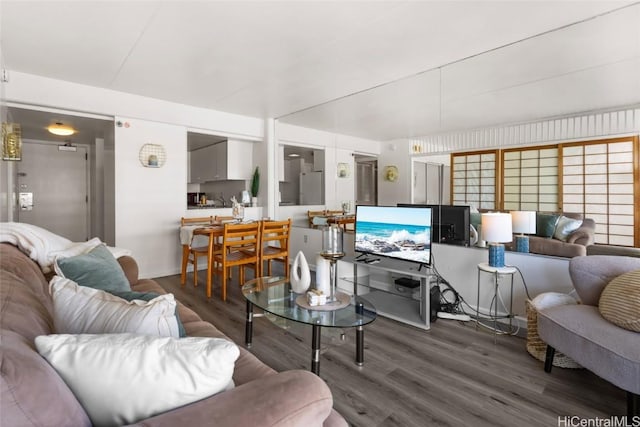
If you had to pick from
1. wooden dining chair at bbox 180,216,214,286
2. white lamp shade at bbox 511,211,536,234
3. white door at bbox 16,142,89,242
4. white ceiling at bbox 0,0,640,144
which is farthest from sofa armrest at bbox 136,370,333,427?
white door at bbox 16,142,89,242

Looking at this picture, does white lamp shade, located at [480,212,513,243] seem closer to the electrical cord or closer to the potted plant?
the electrical cord

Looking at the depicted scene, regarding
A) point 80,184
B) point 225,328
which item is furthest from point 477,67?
point 80,184

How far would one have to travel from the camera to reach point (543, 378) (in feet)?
6.26

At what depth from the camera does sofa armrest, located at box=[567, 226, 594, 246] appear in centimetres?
229

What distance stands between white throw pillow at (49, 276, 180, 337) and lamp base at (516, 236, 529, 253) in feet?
8.74

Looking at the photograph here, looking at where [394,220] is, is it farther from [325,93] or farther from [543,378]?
[325,93]

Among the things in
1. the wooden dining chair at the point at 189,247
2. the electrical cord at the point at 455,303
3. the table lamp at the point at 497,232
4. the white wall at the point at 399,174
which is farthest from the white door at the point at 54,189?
the table lamp at the point at 497,232

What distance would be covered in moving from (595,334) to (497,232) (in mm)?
935

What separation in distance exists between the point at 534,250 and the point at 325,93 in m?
2.82

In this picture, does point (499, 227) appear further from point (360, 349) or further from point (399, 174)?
point (360, 349)

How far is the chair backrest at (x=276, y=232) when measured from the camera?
3.84m

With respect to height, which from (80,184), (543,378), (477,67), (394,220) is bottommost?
(543,378)

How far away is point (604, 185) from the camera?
2.18 metres

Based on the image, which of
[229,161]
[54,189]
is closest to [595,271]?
[229,161]
